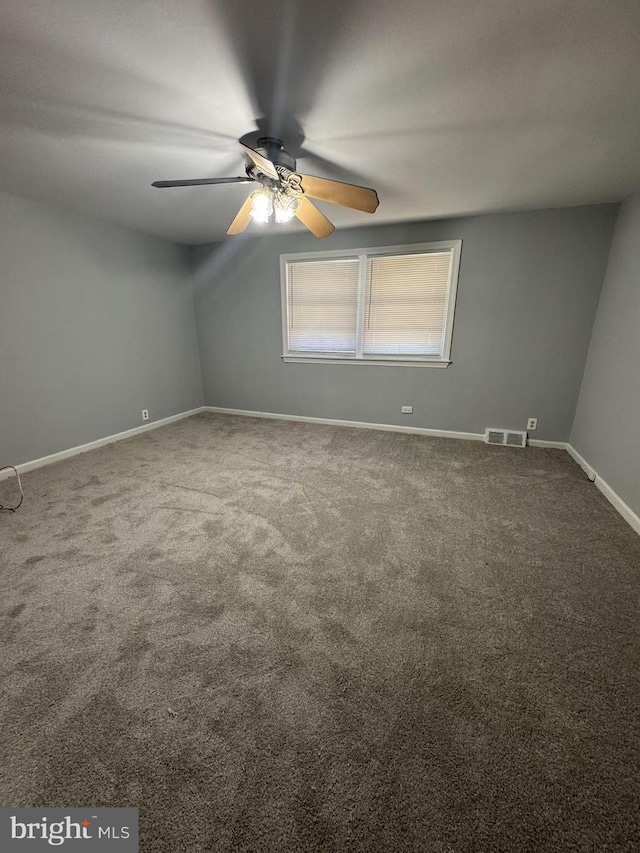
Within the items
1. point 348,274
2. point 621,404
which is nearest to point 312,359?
point 348,274

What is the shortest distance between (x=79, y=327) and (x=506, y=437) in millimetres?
4694

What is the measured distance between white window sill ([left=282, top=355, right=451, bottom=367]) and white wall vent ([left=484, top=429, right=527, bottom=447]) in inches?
36.8

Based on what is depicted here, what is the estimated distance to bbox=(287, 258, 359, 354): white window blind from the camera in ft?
12.6

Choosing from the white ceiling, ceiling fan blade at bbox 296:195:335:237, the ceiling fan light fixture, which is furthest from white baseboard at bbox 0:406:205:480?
ceiling fan blade at bbox 296:195:335:237

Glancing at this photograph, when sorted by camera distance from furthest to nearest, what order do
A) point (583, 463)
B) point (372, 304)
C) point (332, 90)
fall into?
point (372, 304)
point (583, 463)
point (332, 90)

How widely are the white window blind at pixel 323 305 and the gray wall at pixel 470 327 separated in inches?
8.1

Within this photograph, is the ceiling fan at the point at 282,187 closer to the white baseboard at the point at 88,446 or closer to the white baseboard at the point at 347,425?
the white baseboard at the point at 347,425

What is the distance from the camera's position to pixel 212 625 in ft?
4.90

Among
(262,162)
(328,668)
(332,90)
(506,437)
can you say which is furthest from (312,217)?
(506,437)

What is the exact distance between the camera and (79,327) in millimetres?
3287

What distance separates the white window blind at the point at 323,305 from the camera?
3.84 metres

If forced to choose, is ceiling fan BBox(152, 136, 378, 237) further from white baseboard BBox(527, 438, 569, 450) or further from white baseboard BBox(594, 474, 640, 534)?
white baseboard BBox(527, 438, 569, 450)

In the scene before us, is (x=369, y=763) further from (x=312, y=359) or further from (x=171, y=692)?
(x=312, y=359)

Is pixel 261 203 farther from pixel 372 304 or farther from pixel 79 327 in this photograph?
pixel 79 327
